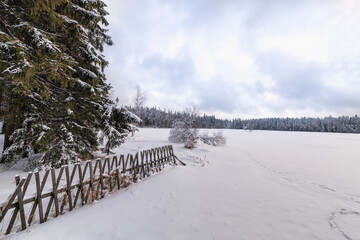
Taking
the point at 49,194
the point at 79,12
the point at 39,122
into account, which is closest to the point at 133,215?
the point at 49,194

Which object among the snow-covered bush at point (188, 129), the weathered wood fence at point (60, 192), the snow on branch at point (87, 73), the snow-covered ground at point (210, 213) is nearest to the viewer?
the weathered wood fence at point (60, 192)

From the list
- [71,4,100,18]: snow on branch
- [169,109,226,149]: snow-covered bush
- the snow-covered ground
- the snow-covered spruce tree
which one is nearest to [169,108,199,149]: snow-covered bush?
[169,109,226,149]: snow-covered bush

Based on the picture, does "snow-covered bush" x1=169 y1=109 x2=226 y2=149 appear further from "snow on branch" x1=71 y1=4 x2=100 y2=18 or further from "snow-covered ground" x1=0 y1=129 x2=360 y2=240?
"snow on branch" x1=71 y1=4 x2=100 y2=18

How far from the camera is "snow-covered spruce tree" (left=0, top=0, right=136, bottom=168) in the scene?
151 inches

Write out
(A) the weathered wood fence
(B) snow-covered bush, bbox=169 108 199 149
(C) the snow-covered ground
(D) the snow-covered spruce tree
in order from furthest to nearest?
1. (B) snow-covered bush, bbox=169 108 199 149
2. (D) the snow-covered spruce tree
3. (C) the snow-covered ground
4. (A) the weathered wood fence

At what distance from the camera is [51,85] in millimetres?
6020

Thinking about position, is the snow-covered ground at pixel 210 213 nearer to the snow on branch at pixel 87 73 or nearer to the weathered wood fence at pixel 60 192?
the weathered wood fence at pixel 60 192

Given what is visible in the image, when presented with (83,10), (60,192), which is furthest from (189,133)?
(60,192)

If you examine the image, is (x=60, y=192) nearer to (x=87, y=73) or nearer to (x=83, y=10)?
(x=87, y=73)

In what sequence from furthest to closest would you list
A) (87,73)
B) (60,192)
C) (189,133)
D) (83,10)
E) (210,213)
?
(189,133)
(87,73)
(83,10)
(210,213)
(60,192)

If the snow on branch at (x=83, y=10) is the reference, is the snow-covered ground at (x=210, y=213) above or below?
below

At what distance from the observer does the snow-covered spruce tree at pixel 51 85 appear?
3.83 metres

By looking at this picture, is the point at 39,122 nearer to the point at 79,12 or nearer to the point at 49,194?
the point at 49,194

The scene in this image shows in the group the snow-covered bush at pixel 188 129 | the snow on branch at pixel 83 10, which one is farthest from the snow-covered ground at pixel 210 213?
the snow-covered bush at pixel 188 129
